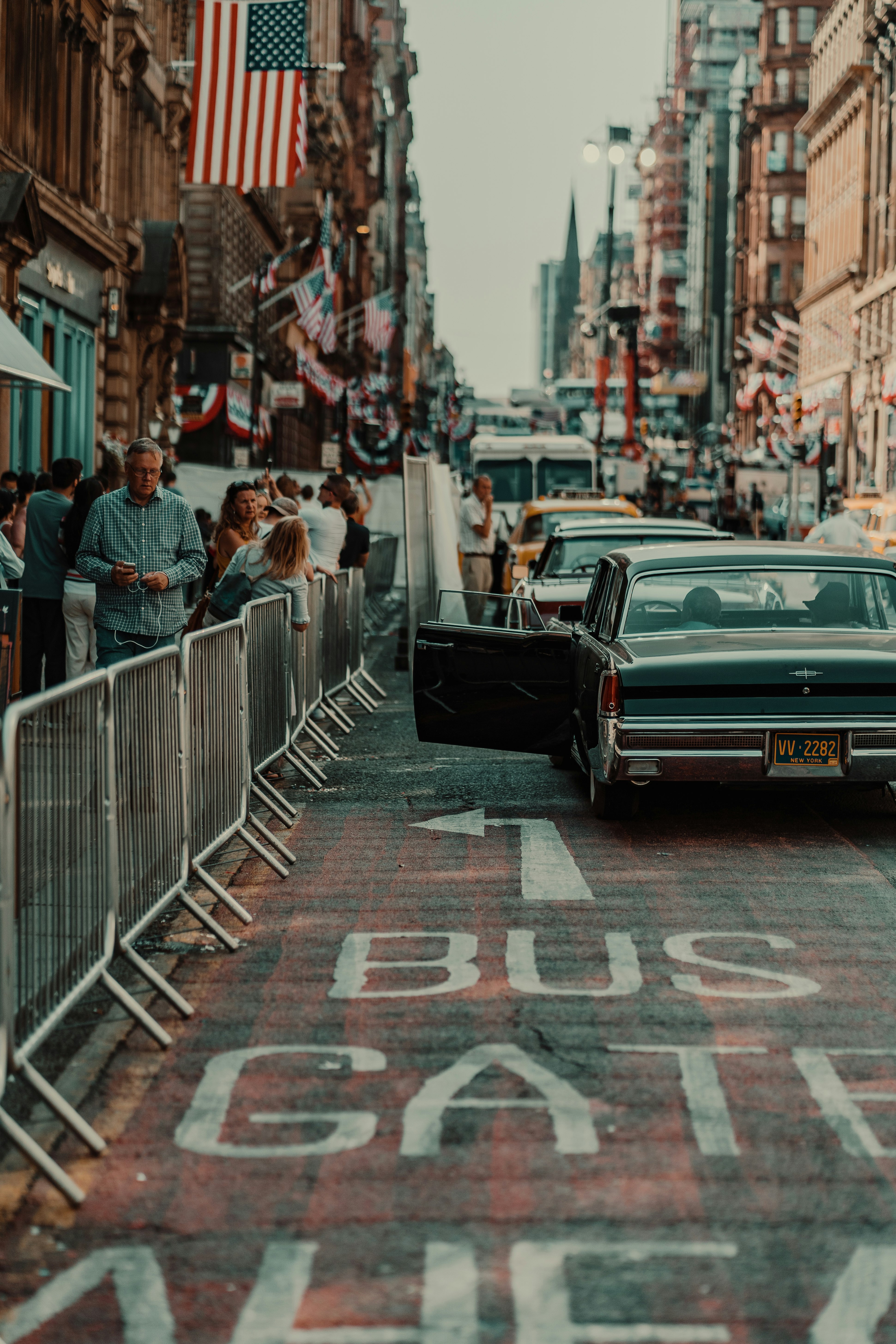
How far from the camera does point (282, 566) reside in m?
11.1

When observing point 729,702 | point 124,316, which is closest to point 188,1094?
point 729,702

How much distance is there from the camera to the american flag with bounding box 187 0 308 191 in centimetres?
2283

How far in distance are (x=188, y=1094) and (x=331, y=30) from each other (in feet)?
252

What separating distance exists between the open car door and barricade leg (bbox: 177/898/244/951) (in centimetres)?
357

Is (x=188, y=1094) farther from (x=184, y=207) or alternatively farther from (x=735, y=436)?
(x=735, y=436)

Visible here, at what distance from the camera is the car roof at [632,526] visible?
16.8 meters

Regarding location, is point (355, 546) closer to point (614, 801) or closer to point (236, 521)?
point (236, 521)

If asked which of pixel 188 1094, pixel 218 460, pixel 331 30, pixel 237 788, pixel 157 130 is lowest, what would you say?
pixel 188 1094

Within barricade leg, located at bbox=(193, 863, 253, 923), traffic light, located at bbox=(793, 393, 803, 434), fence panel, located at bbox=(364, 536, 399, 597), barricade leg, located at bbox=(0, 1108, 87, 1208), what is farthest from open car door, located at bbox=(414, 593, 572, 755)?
traffic light, located at bbox=(793, 393, 803, 434)

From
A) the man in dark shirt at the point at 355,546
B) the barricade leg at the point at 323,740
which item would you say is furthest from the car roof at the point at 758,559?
the man in dark shirt at the point at 355,546

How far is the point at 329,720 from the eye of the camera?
14.9 m

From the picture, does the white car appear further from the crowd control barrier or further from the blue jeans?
the crowd control barrier

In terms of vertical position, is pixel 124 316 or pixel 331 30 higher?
pixel 331 30

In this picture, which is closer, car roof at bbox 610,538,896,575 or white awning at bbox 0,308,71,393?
car roof at bbox 610,538,896,575
